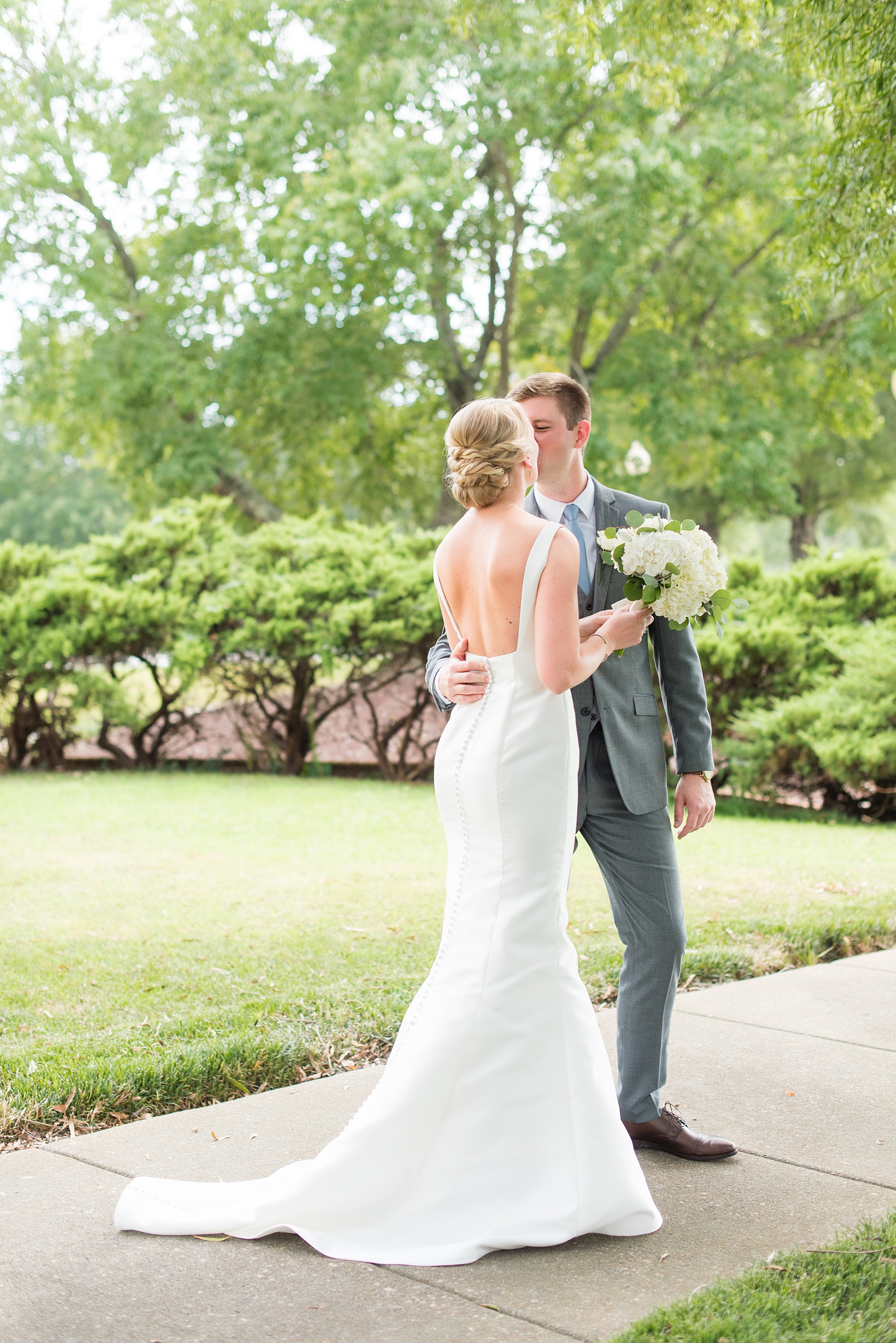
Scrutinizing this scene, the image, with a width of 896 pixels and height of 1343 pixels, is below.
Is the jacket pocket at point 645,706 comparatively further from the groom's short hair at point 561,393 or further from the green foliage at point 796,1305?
the green foliage at point 796,1305

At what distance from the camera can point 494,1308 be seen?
275 centimetres

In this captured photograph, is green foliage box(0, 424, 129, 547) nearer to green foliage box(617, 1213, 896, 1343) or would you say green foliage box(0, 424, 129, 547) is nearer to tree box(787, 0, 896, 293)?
tree box(787, 0, 896, 293)

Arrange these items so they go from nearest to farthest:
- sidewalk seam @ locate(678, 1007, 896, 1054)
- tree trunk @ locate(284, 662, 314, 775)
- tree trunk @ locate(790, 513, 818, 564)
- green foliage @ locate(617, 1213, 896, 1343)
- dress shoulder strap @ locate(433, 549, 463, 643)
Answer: green foliage @ locate(617, 1213, 896, 1343), dress shoulder strap @ locate(433, 549, 463, 643), sidewalk seam @ locate(678, 1007, 896, 1054), tree trunk @ locate(284, 662, 314, 775), tree trunk @ locate(790, 513, 818, 564)

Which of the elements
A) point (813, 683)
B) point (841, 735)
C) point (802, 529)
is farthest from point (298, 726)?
point (802, 529)

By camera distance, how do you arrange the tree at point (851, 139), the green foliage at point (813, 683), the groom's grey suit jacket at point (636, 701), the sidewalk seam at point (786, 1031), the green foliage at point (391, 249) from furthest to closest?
the green foliage at point (391, 249), the green foliage at point (813, 683), the tree at point (851, 139), the sidewalk seam at point (786, 1031), the groom's grey suit jacket at point (636, 701)

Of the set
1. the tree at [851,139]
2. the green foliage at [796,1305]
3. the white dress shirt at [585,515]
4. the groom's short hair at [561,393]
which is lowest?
the green foliage at [796,1305]

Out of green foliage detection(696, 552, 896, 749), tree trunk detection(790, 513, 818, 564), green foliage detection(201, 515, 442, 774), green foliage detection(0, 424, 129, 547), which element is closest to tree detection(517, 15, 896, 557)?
tree trunk detection(790, 513, 818, 564)

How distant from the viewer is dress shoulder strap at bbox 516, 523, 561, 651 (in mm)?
3150

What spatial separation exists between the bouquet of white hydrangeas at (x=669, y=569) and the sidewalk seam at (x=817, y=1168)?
1.63 meters

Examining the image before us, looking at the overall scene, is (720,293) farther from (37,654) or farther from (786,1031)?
(786,1031)

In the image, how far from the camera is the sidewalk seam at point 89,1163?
3512 millimetres

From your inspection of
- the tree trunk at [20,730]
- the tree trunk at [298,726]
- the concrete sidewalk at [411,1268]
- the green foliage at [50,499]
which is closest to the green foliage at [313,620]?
the tree trunk at [298,726]

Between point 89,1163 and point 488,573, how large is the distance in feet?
6.93

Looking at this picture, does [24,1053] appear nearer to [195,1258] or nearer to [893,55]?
[195,1258]
